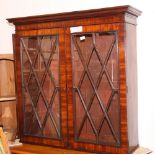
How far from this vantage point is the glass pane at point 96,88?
7.65 ft

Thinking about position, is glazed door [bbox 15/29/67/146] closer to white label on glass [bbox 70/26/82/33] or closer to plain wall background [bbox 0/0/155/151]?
white label on glass [bbox 70/26/82/33]

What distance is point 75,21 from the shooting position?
2.43 m

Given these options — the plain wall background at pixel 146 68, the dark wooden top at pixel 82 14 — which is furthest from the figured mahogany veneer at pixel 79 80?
the plain wall background at pixel 146 68

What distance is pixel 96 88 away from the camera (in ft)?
7.85

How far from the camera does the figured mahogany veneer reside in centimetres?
230

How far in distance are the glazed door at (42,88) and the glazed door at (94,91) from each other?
4.3 inches

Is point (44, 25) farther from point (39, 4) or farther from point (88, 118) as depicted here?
point (88, 118)

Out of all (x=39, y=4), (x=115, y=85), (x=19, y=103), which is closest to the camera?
(x=115, y=85)

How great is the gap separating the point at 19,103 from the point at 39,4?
1.03m

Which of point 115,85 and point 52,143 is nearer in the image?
point 115,85

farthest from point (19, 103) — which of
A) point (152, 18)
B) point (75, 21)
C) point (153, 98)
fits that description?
point (152, 18)

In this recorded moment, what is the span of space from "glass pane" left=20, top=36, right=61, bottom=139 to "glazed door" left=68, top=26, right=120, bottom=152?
0.17m

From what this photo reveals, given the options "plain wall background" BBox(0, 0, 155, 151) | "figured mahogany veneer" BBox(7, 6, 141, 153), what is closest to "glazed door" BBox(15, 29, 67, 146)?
"figured mahogany veneer" BBox(7, 6, 141, 153)

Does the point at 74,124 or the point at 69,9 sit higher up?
the point at 69,9
